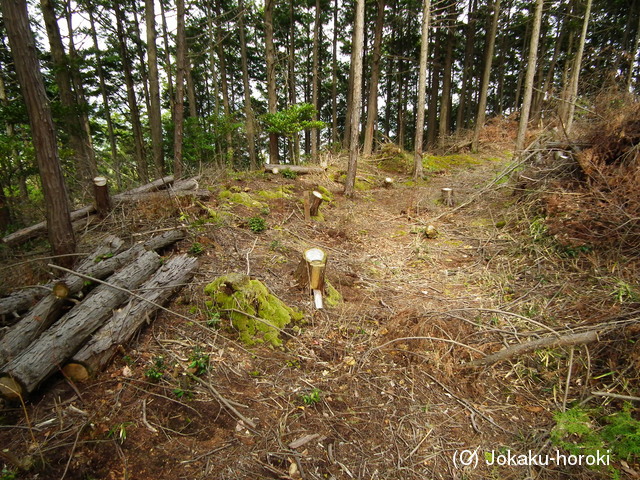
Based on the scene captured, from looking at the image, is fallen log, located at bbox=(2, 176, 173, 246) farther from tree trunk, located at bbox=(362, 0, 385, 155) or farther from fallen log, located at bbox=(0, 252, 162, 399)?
tree trunk, located at bbox=(362, 0, 385, 155)

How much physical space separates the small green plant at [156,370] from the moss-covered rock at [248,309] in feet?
2.51

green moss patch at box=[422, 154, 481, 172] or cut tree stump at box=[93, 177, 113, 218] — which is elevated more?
green moss patch at box=[422, 154, 481, 172]

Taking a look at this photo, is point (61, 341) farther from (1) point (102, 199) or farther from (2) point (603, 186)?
(2) point (603, 186)

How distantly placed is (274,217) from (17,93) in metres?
12.9

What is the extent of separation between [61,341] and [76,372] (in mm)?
293

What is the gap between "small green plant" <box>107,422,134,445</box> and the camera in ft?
6.18

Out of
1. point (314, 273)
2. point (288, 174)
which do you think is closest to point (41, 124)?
point (314, 273)

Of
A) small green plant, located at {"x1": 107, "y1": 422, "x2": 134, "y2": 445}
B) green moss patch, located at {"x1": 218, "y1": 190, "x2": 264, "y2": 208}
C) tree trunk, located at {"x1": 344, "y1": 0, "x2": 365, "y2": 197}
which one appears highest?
tree trunk, located at {"x1": 344, "y1": 0, "x2": 365, "y2": 197}

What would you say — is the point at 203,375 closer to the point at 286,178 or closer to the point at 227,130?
the point at 286,178

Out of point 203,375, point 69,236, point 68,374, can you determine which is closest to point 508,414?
point 203,375

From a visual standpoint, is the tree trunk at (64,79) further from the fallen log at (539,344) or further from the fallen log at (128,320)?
the fallen log at (539,344)

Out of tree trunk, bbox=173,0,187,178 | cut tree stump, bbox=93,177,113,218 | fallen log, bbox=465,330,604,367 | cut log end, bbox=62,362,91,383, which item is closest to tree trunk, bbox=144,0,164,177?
tree trunk, bbox=173,0,187,178

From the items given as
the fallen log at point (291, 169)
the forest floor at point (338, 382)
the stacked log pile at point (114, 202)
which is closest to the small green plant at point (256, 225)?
the forest floor at point (338, 382)

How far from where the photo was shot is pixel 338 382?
2656mm
